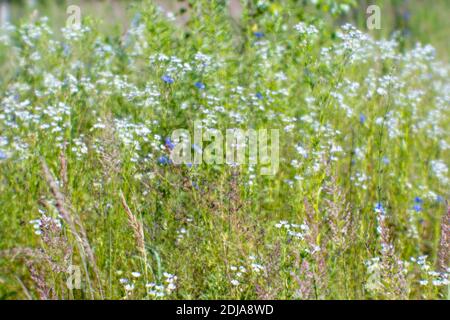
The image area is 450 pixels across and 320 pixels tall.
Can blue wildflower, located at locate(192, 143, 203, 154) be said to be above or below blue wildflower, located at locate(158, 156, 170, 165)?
above

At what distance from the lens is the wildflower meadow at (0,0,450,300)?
2750 mm

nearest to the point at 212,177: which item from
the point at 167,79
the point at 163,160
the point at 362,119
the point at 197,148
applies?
the point at 197,148

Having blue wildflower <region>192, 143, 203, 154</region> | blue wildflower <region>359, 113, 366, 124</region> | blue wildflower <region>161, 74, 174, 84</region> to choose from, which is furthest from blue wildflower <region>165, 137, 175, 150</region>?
blue wildflower <region>359, 113, 366, 124</region>

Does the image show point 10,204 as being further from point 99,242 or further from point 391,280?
point 391,280

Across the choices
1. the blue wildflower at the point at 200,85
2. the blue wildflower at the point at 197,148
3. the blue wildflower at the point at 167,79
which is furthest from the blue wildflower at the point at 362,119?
the blue wildflower at the point at 167,79

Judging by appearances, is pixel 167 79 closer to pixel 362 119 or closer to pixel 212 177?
pixel 212 177

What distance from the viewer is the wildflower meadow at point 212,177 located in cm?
275

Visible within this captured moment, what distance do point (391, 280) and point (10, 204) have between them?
2.09m

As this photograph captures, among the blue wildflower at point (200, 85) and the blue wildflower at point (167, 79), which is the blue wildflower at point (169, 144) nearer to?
the blue wildflower at point (167, 79)

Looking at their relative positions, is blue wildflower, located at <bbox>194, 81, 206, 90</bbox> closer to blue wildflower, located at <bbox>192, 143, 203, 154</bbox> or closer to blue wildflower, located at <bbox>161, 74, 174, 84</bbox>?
blue wildflower, located at <bbox>161, 74, 174, 84</bbox>

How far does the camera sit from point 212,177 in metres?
3.43

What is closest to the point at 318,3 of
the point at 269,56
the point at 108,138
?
the point at 269,56
